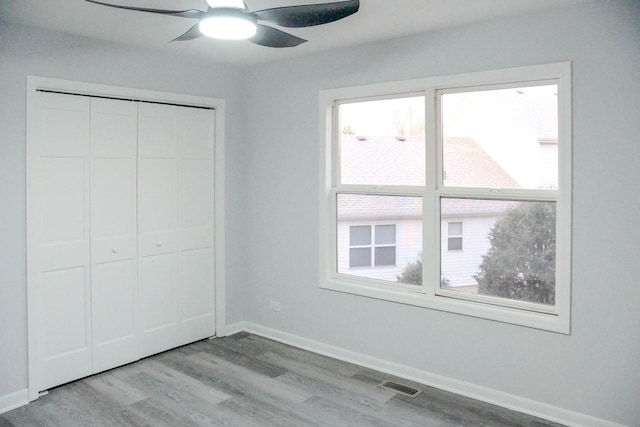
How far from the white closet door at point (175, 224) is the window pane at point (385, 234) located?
1.54 meters

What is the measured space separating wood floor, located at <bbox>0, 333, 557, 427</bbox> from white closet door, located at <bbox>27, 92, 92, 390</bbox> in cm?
24

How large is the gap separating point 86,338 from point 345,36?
9.43 feet

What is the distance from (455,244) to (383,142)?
962mm

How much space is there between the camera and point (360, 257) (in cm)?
418

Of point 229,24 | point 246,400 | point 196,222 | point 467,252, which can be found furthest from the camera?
point 196,222

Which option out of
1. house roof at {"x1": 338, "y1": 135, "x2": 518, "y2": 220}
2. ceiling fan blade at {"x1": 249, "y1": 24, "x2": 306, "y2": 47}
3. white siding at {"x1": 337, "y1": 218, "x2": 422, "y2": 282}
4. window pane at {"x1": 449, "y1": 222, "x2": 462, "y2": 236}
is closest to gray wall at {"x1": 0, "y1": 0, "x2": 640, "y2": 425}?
white siding at {"x1": 337, "y1": 218, "x2": 422, "y2": 282}

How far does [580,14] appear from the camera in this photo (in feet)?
9.70

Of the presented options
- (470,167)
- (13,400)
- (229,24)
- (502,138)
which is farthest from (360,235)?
(13,400)

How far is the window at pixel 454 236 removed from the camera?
3.61m

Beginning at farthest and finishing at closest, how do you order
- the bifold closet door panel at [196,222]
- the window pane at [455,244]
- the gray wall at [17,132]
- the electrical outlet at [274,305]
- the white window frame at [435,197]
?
1. the electrical outlet at [274,305]
2. the bifold closet door panel at [196,222]
3. the window pane at [455,244]
4. the gray wall at [17,132]
5. the white window frame at [435,197]

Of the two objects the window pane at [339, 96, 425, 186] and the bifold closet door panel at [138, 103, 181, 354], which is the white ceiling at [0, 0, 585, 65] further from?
the bifold closet door panel at [138, 103, 181, 354]

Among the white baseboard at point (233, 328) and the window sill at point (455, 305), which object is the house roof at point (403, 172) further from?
the white baseboard at point (233, 328)

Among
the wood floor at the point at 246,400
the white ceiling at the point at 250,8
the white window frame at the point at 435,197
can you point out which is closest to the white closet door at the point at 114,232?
the wood floor at the point at 246,400

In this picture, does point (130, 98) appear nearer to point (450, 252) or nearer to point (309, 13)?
point (309, 13)
